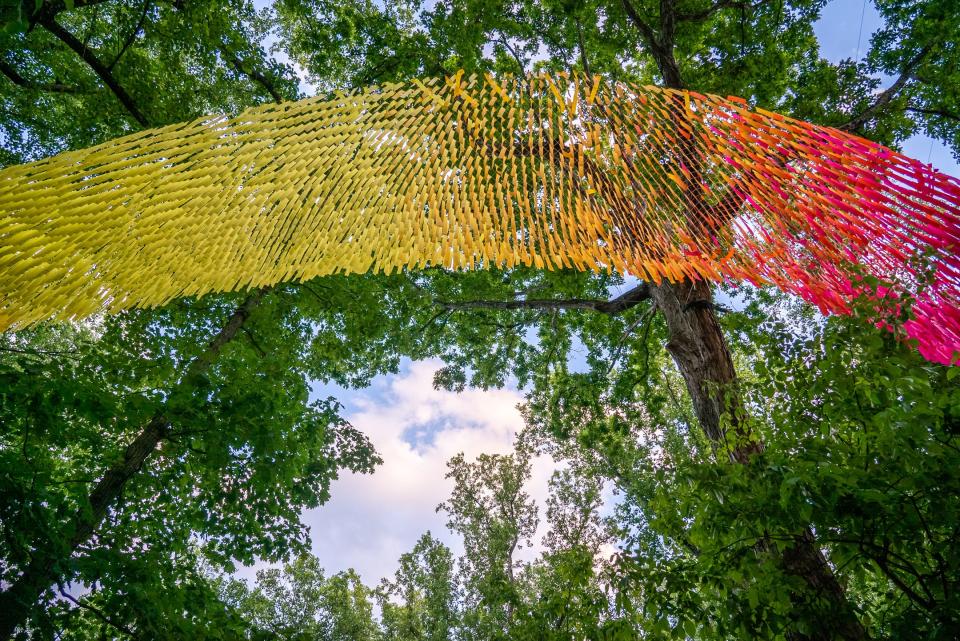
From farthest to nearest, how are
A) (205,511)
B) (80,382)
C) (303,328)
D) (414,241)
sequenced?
1. (303,328)
2. (205,511)
3. (80,382)
4. (414,241)

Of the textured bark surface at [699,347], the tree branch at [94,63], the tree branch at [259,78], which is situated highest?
the tree branch at [259,78]

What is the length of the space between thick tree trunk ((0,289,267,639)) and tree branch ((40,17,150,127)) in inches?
89.3

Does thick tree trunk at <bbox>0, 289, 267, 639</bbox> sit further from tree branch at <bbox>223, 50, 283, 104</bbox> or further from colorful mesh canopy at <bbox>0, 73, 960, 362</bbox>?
tree branch at <bbox>223, 50, 283, 104</bbox>

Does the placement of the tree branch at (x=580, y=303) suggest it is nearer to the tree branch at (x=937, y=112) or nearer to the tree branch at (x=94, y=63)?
the tree branch at (x=937, y=112)

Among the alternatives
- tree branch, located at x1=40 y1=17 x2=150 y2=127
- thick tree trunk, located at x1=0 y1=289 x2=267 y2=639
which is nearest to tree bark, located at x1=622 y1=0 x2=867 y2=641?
thick tree trunk, located at x1=0 y1=289 x2=267 y2=639

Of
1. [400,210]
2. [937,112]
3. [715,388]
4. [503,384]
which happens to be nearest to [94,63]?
[400,210]

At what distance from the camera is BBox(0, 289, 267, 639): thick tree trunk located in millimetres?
2208

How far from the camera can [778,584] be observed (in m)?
1.61

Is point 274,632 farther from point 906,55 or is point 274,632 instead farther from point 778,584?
point 906,55

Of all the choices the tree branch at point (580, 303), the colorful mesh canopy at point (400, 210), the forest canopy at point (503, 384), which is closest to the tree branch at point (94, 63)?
the forest canopy at point (503, 384)

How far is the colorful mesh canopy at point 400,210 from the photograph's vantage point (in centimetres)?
146

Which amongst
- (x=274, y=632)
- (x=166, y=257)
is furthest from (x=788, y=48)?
(x=274, y=632)

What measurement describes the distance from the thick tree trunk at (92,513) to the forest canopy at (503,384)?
22mm

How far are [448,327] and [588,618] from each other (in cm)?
718
